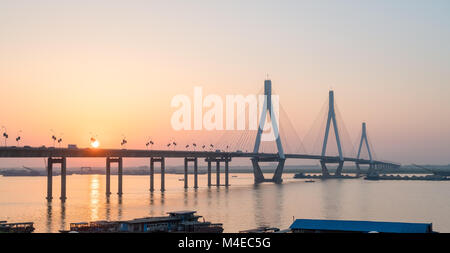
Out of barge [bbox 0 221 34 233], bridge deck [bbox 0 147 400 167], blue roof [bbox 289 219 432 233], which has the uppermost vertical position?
bridge deck [bbox 0 147 400 167]

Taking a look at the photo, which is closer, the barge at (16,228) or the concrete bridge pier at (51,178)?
the barge at (16,228)

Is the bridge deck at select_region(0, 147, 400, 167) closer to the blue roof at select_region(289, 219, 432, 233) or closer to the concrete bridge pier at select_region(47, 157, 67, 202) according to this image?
the concrete bridge pier at select_region(47, 157, 67, 202)

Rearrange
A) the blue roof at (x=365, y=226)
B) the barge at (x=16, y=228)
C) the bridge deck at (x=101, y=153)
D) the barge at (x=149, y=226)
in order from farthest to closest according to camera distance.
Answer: the bridge deck at (x=101, y=153) → the barge at (x=16, y=228) → the barge at (x=149, y=226) → the blue roof at (x=365, y=226)

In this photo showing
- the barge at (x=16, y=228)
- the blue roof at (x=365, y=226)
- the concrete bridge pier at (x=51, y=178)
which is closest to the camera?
the blue roof at (x=365, y=226)

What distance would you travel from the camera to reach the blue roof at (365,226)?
154 feet

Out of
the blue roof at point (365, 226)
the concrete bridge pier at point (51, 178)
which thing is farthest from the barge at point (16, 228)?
the concrete bridge pier at point (51, 178)

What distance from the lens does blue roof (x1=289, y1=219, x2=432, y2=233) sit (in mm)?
46844

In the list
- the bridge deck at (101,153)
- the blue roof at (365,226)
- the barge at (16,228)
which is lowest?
the barge at (16,228)

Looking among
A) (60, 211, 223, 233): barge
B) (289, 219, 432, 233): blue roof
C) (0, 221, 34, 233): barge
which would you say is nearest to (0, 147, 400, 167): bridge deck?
(0, 221, 34, 233): barge

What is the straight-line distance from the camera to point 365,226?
4881cm

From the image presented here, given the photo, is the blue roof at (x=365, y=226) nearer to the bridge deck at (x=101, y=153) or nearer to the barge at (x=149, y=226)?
the barge at (x=149, y=226)

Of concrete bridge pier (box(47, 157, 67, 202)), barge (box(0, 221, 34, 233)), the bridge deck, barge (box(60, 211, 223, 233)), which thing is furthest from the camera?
concrete bridge pier (box(47, 157, 67, 202))
